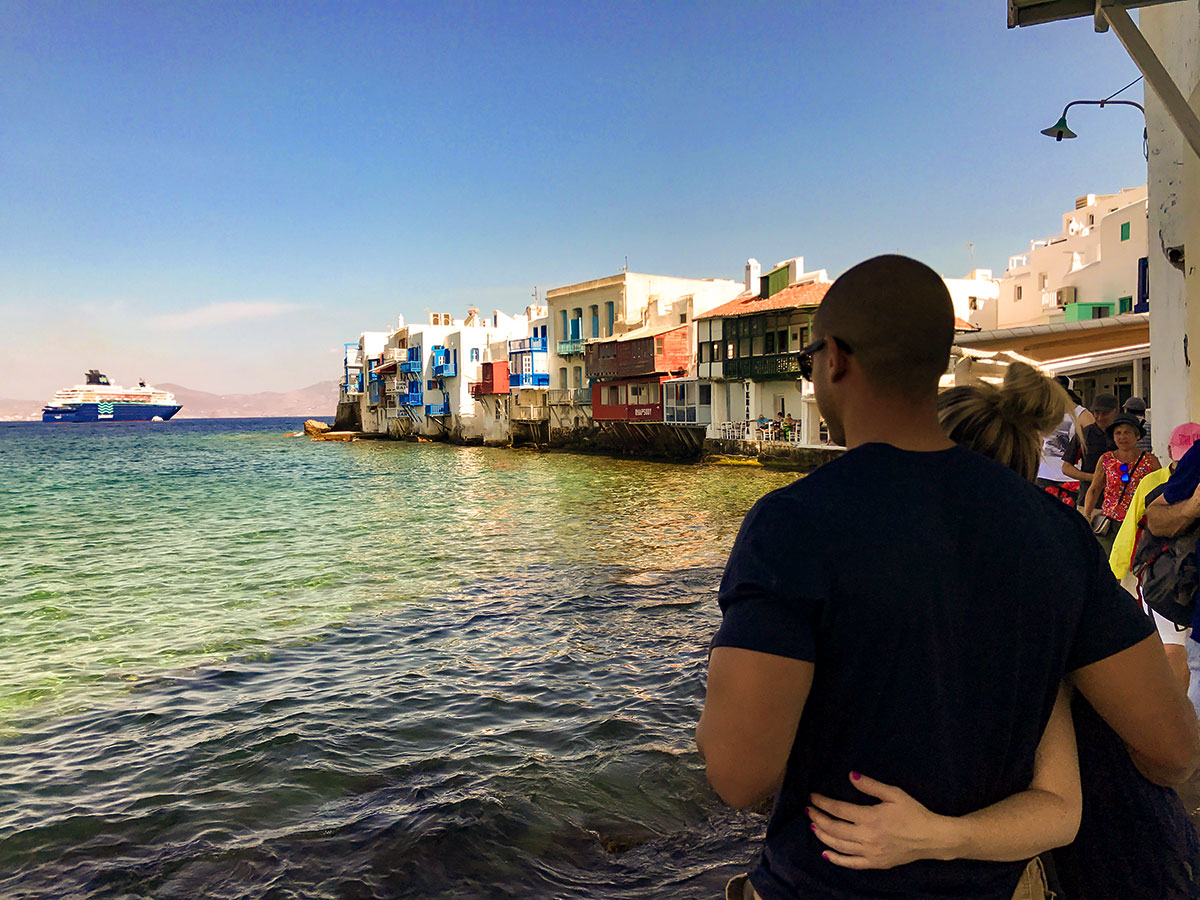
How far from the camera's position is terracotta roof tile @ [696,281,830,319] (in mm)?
38062

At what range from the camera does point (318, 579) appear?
1390cm

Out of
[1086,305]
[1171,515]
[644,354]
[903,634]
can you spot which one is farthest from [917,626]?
[644,354]

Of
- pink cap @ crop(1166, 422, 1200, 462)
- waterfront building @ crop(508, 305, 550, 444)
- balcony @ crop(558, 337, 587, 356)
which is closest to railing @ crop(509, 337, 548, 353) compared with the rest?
waterfront building @ crop(508, 305, 550, 444)

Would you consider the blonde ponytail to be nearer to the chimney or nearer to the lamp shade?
the lamp shade

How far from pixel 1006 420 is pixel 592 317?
55587 millimetres

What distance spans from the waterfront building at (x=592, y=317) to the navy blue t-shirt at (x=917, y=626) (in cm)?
4793

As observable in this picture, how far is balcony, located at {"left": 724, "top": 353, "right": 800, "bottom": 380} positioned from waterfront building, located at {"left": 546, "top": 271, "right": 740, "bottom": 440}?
25.7 ft

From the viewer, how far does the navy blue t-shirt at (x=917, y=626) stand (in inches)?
50.3

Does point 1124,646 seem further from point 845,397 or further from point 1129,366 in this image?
point 1129,366

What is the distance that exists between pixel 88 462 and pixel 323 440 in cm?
3103

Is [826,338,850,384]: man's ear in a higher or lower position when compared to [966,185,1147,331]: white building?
lower

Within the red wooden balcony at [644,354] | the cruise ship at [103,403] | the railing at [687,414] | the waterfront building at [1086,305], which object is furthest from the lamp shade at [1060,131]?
the cruise ship at [103,403]

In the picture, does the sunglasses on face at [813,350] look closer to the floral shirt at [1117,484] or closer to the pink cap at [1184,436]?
the pink cap at [1184,436]

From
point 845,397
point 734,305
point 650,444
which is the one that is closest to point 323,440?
point 650,444
